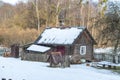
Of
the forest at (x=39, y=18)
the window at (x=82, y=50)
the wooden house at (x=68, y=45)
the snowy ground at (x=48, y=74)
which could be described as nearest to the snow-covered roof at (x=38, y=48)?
the wooden house at (x=68, y=45)

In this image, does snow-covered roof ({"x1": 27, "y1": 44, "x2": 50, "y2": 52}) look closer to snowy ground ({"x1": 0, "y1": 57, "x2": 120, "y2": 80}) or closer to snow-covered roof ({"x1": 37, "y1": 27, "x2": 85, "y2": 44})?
snow-covered roof ({"x1": 37, "y1": 27, "x2": 85, "y2": 44})

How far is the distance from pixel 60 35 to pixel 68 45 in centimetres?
377

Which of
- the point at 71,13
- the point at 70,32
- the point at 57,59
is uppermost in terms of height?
the point at 71,13

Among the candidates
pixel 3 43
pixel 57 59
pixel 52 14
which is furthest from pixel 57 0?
pixel 57 59

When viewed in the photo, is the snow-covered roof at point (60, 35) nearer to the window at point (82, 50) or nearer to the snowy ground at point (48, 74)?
the window at point (82, 50)

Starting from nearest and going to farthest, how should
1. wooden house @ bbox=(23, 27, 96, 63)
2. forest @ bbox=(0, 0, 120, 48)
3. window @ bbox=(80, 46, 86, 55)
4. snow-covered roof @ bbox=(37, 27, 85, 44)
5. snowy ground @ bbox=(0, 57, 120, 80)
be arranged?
snowy ground @ bbox=(0, 57, 120, 80) → wooden house @ bbox=(23, 27, 96, 63) → snow-covered roof @ bbox=(37, 27, 85, 44) → window @ bbox=(80, 46, 86, 55) → forest @ bbox=(0, 0, 120, 48)

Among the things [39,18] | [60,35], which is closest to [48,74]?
[60,35]

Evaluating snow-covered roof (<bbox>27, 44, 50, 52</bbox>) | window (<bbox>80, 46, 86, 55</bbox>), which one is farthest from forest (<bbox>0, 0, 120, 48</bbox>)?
snow-covered roof (<bbox>27, 44, 50, 52</bbox>)

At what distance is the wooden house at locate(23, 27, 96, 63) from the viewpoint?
4909 centimetres

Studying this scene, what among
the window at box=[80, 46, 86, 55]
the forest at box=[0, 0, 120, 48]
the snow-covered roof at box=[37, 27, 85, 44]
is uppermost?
the forest at box=[0, 0, 120, 48]

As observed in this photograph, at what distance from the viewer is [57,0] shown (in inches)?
2965

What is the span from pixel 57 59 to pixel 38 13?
40821 mm

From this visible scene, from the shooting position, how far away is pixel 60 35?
51.8m

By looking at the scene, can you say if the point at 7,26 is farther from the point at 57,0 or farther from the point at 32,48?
the point at 32,48
